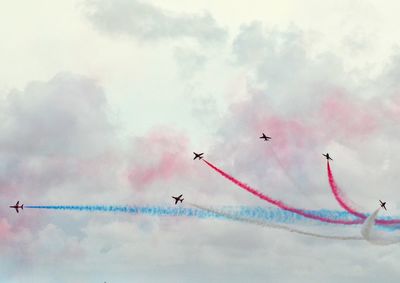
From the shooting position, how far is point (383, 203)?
175500 mm

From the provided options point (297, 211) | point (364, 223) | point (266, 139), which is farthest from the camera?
point (266, 139)

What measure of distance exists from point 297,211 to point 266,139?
99.3ft

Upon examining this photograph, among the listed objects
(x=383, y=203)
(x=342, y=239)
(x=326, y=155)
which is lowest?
(x=342, y=239)

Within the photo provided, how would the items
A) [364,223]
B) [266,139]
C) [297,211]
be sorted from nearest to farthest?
1. [364,223]
2. [297,211]
3. [266,139]

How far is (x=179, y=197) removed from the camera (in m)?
193

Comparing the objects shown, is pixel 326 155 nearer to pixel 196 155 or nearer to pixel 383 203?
pixel 383 203

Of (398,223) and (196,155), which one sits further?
(196,155)

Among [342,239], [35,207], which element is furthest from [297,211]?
[35,207]

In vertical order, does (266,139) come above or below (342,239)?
above

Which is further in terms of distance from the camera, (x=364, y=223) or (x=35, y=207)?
(x=35, y=207)

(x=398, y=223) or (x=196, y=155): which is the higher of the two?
(x=196, y=155)

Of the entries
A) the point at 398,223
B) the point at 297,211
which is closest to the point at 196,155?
the point at 297,211

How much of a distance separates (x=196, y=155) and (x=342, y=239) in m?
56.2

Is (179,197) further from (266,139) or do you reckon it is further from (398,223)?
(398,223)
